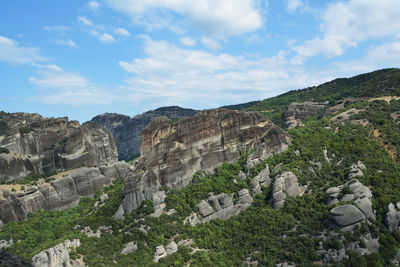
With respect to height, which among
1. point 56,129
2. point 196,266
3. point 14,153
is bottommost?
point 196,266

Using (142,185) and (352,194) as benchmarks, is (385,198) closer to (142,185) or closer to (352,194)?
(352,194)

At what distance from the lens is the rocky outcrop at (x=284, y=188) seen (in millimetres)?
48394

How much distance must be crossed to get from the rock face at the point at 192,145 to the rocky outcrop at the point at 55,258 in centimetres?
1347

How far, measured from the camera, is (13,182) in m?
67.1

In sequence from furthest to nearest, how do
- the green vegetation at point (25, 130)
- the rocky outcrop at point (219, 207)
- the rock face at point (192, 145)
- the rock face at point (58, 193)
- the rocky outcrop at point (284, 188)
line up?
the green vegetation at point (25, 130)
the rock face at point (58, 193)
the rock face at point (192, 145)
the rocky outcrop at point (219, 207)
the rocky outcrop at point (284, 188)

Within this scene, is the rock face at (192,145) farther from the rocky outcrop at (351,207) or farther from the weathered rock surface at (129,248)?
the rocky outcrop at (351,207)

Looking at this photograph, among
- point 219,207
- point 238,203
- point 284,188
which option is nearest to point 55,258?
point 219,207

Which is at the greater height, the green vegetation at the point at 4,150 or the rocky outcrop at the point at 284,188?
the green vegetation at the point at 4,150

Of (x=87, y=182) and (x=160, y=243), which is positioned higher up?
(x=87, y=182)

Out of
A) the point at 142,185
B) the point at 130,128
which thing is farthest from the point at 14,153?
the point at 130,128

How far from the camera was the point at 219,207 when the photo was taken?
165ft

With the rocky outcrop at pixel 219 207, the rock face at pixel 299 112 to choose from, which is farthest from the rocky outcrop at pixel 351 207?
the rock face at pixel 299 112

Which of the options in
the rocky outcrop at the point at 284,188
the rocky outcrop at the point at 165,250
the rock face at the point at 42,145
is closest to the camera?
the rocky outcrop at the point at 165,250

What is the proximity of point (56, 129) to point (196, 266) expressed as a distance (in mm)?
67672
